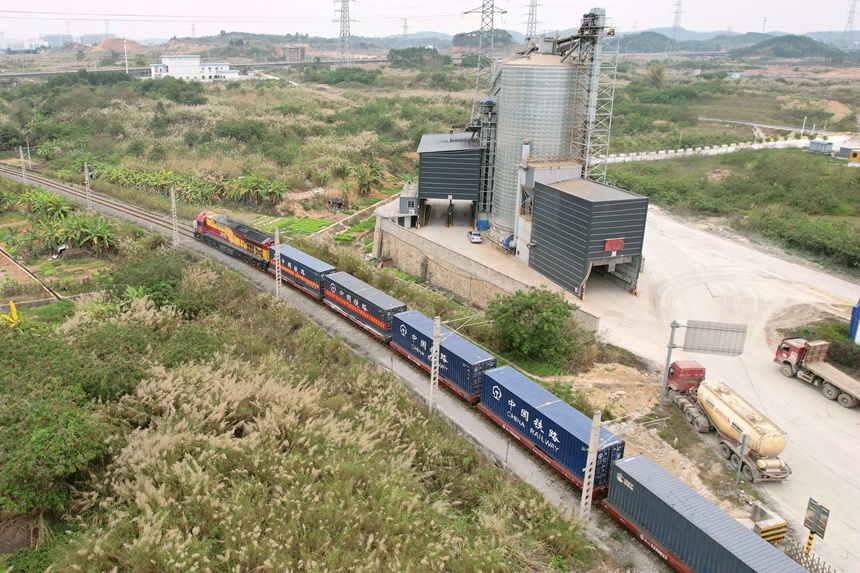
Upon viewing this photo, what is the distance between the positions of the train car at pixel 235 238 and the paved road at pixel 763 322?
22906 millimetres

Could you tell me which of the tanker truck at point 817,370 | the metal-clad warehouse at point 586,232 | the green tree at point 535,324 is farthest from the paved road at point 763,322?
the green tree at point 535,324

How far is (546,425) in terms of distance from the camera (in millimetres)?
24203

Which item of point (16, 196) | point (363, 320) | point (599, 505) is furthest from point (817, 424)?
point (16, 196)

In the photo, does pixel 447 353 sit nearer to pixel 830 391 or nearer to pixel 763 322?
pixel 830 391

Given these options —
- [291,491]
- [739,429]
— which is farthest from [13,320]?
[739,429]

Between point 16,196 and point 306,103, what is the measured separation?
5770cm

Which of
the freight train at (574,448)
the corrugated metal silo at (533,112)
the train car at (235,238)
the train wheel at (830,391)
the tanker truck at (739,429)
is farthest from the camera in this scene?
the corrugated metal silo at (533,112)

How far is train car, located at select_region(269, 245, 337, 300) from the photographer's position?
130ft

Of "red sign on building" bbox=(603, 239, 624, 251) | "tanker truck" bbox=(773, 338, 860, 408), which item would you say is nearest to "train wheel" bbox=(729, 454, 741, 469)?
"tanker truck" bbox=(773, 338, 860, 408)

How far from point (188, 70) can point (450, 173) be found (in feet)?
430

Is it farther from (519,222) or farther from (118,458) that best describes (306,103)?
(118,458)

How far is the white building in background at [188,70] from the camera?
158125 millimetres

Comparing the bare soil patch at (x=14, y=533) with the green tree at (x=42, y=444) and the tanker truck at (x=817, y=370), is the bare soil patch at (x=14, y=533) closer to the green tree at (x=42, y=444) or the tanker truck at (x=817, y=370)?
the green tree at (x=42, y=444)

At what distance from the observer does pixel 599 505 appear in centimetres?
2295
